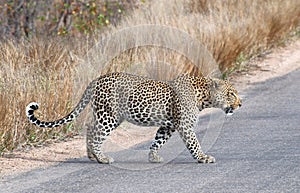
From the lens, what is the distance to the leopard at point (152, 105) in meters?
8.99

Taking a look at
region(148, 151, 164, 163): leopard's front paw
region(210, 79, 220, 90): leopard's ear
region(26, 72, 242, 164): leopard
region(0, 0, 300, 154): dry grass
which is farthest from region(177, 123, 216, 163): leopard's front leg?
region(0, 0, 300, 154): dry grass

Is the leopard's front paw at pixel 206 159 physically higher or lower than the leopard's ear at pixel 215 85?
lower

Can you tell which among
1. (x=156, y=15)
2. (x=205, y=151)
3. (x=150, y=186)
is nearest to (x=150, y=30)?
(x=156, y=15)

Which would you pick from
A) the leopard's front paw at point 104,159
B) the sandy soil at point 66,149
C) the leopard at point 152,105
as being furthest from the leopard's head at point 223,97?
the sandy soil at point 66,149

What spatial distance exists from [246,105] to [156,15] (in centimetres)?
394

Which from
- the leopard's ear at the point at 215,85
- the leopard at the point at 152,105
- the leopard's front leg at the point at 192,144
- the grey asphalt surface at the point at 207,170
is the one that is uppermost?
the leopard's ear at the point at 215,85

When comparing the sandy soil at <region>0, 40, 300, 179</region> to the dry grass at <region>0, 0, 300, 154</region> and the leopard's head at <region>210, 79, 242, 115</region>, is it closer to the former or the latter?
the dry grass at <region>0, 0, 300, 154</region>

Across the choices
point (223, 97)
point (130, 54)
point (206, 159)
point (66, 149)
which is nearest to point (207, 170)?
point (206, 159)

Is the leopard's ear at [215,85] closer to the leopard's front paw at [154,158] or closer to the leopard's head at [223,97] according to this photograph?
the leopard's head at [223,97]

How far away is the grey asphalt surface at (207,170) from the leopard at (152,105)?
240mm

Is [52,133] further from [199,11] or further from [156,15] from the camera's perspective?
[199,11]

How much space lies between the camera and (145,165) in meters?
9.15

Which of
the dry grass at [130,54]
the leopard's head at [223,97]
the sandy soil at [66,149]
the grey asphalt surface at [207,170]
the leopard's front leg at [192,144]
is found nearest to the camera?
the grey asphalt surface at [207,170]

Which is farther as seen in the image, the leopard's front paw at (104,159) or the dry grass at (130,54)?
the dry grass at (130,54)
